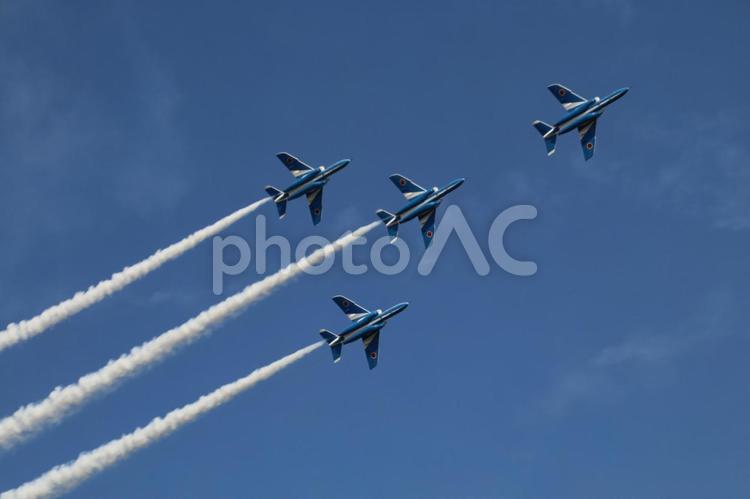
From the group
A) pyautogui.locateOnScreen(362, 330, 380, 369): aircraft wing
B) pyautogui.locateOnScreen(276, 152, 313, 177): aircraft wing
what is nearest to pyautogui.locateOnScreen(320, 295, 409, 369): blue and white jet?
pyautogui.locateOnScreen(362, 330, 380, 369): aircraft wing

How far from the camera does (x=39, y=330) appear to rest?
107m

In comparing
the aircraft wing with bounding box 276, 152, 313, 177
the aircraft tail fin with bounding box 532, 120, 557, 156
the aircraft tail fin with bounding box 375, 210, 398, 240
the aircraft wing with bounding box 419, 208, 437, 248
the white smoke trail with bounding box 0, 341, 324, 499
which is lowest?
the white smoke trail with bounding box 0, 341, 324, 499

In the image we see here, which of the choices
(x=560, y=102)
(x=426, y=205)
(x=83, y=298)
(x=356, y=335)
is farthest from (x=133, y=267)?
(x=560, y=102)

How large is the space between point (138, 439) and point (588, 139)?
201ft

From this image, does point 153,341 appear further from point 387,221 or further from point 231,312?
point 387,221

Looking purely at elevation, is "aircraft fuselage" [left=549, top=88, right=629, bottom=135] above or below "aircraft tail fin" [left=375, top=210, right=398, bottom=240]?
above

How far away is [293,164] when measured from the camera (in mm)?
119500

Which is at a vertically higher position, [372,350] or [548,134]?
[548,134]

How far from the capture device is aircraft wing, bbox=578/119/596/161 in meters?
121

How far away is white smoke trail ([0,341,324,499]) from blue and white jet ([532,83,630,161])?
35512 millimetres

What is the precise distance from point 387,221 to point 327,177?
9.01m

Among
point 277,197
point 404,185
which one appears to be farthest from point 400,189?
point 277,197

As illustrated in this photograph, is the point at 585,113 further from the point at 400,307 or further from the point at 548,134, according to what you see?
the point at 400,307

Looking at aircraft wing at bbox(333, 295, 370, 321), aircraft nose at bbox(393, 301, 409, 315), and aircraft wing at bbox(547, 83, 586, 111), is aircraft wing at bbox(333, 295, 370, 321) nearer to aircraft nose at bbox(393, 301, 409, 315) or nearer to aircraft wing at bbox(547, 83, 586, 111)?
aircraft nose at bbox(393, 301, 409, 315)
